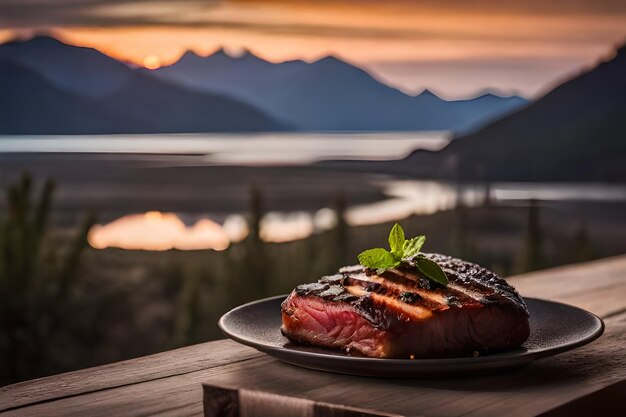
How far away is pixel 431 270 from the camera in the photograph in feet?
3.93

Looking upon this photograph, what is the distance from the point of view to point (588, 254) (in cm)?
431

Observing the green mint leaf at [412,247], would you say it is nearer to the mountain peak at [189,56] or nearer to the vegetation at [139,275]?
the vegetation at [139,275]

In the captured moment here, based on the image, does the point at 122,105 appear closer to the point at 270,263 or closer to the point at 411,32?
the point at 270,263

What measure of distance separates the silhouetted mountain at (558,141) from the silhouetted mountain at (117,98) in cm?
80

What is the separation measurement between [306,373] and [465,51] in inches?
125

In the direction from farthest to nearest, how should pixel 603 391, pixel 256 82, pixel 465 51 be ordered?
pixel 465 51, pixel 256 82, pixel 603 391

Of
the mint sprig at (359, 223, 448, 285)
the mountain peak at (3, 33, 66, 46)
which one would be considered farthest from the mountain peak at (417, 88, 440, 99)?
the mint sprig at (359, 223, 448, 285)

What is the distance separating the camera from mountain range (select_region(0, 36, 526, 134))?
132 inches

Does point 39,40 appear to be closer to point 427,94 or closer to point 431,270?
point 427,94

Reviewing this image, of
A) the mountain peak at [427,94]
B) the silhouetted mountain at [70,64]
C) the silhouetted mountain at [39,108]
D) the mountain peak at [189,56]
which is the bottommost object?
the silhouetted mountain at [39,108]

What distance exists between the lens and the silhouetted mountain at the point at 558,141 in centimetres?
411

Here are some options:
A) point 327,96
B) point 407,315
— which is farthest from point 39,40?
point 407,315

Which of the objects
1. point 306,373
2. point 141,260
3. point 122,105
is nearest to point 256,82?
point 122,105

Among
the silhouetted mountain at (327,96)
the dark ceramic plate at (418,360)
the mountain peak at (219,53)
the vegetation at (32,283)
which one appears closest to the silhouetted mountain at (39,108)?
the vegetation at (32,283)
